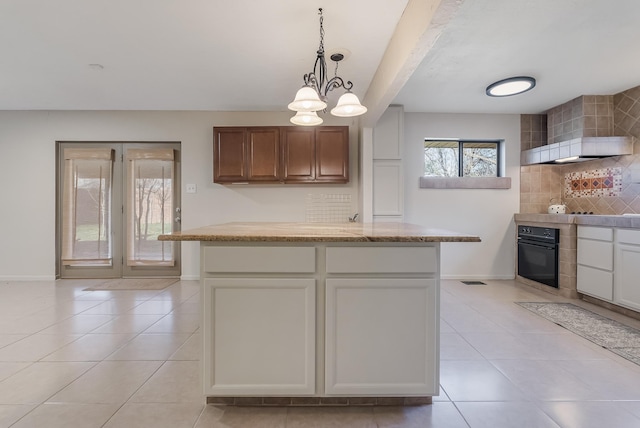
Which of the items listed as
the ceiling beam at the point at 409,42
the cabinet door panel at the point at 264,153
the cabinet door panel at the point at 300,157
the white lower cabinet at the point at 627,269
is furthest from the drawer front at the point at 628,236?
the cabinet door panel at the point at 264,153

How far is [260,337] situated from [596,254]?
3.60 metres

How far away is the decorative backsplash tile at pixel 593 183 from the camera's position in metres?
3.65

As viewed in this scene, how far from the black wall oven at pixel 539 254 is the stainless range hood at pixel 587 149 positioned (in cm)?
94

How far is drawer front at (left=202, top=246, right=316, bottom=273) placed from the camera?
1540mm

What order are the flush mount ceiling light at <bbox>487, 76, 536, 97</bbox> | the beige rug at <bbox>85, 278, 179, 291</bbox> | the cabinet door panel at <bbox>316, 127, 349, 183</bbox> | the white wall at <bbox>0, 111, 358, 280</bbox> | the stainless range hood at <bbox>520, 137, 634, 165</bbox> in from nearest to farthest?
the flush mount ceiling light at <bbox>487, 76, 536, 97</bbox> → the stainless range hood at <bbox>520, 137, 634, 165</bbox> → the beige rug at <bbox>85, 278, 179, 291</bbox> → the cabinet door panel at <bbox>316, 127, 349, 183</bbox> → the white wall at <bbox>0, 111, 358, 280</bbox>

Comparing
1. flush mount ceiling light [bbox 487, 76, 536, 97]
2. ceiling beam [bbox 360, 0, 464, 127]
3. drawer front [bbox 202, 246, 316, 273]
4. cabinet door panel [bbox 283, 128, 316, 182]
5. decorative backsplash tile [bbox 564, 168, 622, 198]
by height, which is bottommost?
drawer front [bbox 202, 246, 316, 273]

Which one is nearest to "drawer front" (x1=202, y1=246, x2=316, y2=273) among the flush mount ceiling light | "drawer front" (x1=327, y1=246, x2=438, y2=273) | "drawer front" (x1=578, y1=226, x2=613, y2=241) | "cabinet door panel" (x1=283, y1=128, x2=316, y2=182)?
"drawer front" (x1=327, y1=246, x2=438, y2=273)

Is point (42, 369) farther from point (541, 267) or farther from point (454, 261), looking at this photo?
point (541, 267)

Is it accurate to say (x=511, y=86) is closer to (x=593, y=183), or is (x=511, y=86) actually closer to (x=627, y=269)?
(x=593, y=183)

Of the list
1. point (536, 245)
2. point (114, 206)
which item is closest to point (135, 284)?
point (114, 206)

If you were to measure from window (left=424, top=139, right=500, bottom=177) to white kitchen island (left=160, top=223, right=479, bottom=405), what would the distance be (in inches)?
131

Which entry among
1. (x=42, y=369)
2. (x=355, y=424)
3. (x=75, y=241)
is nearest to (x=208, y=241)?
(x=355, y=424)

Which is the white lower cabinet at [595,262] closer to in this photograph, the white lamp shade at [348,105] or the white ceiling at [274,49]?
the white ceiling at [274,49]

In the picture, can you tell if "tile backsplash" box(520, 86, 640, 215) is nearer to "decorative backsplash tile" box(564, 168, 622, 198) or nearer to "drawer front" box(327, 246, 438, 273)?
"decorative backsplash tile" box(564, 168, 622, 198)
